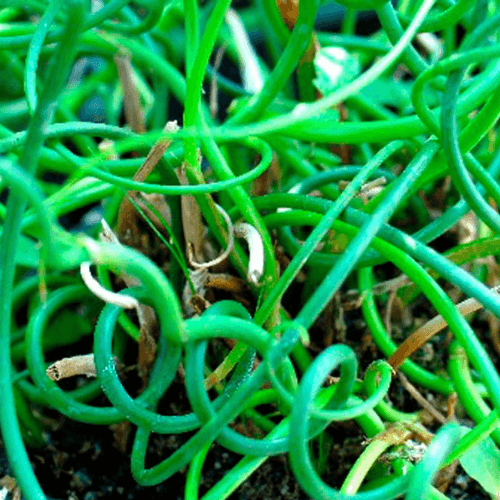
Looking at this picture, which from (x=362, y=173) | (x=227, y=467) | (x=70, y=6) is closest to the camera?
(x=70, y=6)

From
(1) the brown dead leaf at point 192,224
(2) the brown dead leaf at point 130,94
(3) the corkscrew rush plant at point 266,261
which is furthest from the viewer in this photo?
(2) the brown dead leaf at point 130,94

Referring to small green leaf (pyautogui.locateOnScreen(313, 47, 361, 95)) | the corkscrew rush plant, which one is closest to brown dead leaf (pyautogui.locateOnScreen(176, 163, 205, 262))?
the corkscrew rush plant

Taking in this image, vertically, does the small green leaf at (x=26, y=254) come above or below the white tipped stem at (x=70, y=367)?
below

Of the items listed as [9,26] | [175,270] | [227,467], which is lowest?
[227,467]

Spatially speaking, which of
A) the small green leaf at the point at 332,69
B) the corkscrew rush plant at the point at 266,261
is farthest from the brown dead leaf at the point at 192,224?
the small green leaf at the point at 332,69

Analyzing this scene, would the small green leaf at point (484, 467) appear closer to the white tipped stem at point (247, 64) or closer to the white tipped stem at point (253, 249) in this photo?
the white tipped stem at point (253, 249)

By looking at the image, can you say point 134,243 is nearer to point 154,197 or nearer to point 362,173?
point 154,197

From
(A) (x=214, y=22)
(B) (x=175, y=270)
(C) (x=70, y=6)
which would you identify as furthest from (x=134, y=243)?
(C) (x=70, y=6)
